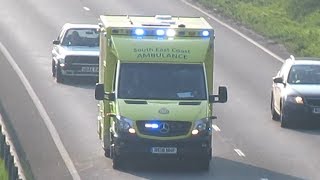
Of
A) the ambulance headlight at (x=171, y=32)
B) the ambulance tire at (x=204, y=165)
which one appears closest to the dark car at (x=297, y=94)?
the ambulance tire at (x=204, y=165)

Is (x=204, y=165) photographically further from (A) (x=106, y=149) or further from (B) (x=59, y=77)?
(B) (x=59, y=77)

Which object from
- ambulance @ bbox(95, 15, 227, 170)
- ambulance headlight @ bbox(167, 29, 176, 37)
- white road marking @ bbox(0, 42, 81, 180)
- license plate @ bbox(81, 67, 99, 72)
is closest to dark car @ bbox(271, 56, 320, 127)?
white road marking @ bbox(0, 42, 81, 180)

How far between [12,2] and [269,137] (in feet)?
95.5

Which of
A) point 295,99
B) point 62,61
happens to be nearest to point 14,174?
point 295,99

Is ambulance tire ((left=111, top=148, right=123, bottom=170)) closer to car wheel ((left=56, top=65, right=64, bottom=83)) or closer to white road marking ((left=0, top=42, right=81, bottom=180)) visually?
Answer: white road marking ((left=0, top=42, right=81, bottom=180))

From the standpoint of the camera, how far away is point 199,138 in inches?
998

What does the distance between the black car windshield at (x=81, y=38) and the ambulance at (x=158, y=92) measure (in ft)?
43.5

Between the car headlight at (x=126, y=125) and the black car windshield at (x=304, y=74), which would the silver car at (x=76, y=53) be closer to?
the black car windshield at (x=304, y=74)

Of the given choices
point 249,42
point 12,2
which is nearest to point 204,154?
point 249,42

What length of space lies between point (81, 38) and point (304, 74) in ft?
30.4

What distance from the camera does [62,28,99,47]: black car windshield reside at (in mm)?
40000

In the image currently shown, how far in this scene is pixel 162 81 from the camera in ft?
85.4

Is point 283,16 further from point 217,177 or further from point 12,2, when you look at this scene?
point 217,177

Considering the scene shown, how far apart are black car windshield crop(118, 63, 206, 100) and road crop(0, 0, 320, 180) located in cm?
139
